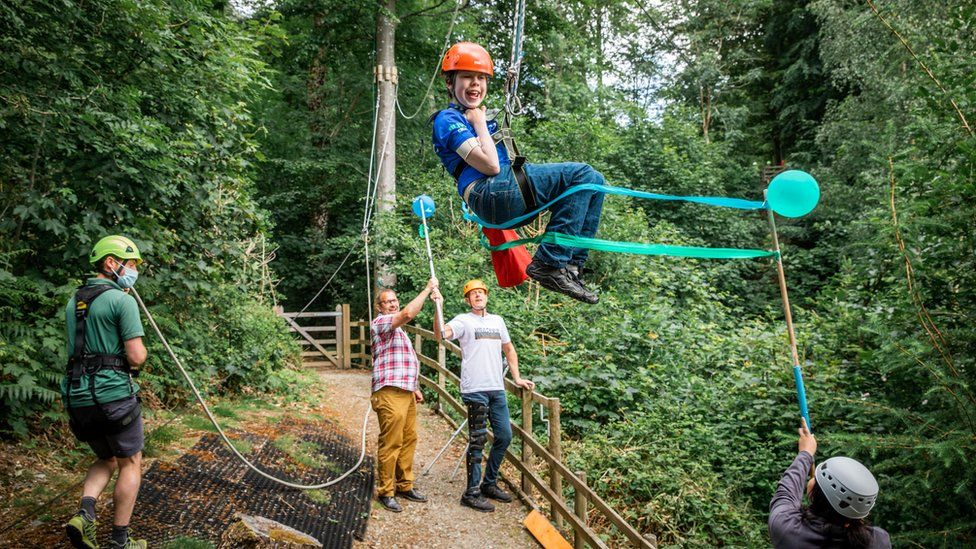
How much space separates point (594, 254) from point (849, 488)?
8.48 meters

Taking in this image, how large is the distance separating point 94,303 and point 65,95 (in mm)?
1977

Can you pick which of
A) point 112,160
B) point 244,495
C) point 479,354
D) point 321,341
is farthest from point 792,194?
point 321,341

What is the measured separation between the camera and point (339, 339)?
14.1 m

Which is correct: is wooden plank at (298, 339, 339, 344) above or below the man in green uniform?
below

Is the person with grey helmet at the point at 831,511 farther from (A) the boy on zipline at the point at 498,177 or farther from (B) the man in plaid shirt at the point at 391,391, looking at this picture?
(B) the man in plaid shirt at the point at 391,391

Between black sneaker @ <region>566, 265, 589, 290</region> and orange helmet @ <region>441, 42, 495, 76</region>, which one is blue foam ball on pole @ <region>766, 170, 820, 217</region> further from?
orange helmet @ <region>441, 42, 495, 76</region>

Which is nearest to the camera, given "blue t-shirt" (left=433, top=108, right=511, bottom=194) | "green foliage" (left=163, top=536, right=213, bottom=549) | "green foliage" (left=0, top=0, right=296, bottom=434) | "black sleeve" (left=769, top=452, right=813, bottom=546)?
"black sleeve" (left=769, top=452, right=813, bottom=546)

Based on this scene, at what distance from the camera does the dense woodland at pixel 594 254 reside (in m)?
4.11

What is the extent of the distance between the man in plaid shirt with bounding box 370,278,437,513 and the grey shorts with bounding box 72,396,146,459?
215 centimetres

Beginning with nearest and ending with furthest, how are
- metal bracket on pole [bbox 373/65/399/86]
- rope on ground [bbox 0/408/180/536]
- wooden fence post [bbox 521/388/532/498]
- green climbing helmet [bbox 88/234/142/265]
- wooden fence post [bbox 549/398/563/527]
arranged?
green climbing helmet [bbox 88/234/142/265], rope on ground [bbox 0/408/180/536], wooden fence post [bbox 549/398/563/527], wooden fence post [bbox 521/388/532/498], metal bracket on pole [bbox 373/65/399/86]

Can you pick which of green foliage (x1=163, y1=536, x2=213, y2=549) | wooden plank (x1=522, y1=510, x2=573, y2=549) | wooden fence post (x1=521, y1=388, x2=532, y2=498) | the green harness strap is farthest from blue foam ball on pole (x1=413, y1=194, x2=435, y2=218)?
green foliage (x1=163, y1=536, x2=213, y2=549)

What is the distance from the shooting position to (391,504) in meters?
5.45

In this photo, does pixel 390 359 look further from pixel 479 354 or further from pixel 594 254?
pixel 594 254

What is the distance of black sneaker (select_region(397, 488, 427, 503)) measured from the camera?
568 centimetres
